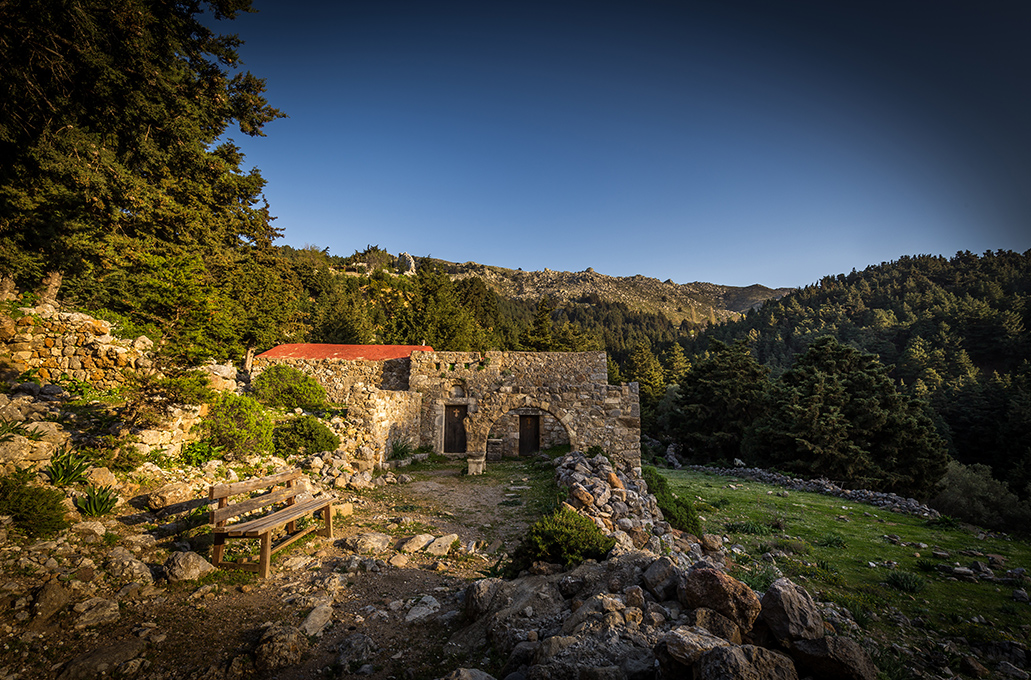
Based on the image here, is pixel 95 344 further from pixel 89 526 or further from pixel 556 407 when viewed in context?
pixel 556 407

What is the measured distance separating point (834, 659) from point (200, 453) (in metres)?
9.45

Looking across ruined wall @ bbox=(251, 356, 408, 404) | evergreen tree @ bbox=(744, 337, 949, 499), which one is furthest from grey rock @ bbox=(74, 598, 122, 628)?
evergreen tree @ bbox=(744, 337, 949, 499)

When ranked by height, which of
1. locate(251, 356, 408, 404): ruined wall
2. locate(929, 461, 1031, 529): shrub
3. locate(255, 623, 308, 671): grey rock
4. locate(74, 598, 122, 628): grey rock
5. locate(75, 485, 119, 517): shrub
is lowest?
locate(929, 461, 1031, 529): shrub

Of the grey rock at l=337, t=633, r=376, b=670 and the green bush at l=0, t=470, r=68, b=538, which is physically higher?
the green bush at l=0, t=470, r=68, b=538

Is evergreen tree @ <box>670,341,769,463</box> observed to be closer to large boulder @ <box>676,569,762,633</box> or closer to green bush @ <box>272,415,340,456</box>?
green bush @ <box>272,415,340,456</box>

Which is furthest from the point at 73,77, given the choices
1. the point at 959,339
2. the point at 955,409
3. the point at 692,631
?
the point at 959,339

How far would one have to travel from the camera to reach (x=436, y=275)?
35.2m

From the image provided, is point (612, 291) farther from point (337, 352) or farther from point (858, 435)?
point (337, 352)

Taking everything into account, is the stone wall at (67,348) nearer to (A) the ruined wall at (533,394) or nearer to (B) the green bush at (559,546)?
(B) the green bush at (559,546)

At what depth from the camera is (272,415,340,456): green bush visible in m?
9.80

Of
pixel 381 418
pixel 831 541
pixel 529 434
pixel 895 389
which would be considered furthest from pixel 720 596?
pixel 895 389

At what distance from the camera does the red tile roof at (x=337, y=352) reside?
19.1m

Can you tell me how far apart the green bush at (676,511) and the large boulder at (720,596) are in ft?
22.3

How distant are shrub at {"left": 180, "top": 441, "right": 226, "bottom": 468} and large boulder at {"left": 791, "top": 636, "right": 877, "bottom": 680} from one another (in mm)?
9076
